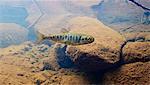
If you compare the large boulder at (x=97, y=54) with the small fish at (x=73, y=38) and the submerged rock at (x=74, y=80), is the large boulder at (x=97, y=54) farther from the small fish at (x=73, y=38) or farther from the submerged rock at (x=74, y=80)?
the small fish at (x=73, y=38)

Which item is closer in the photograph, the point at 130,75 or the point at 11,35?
the point at 130,75

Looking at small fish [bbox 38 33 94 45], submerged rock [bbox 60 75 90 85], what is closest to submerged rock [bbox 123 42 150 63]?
submerged rock [bbox 60 75 90 85]

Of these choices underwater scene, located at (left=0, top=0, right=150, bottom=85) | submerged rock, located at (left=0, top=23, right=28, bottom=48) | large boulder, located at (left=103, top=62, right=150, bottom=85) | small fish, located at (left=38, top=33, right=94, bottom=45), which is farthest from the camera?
submerged rock, located at (left=0, top=23, right=28, bottom=48)

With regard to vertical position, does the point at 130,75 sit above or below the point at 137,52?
below

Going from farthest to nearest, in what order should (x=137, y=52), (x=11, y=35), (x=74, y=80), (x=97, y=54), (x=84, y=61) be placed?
(x=11, y=35) → (x=74, y=80) → (x=137, y=52) → (x=84, y=61) → (x=97, y=54)

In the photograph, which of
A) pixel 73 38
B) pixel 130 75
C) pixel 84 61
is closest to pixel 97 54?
pixel 84 61

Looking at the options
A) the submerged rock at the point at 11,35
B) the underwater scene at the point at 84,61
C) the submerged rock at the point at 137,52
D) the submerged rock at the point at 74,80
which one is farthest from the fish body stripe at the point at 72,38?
the submerged rock at the point at 11,35

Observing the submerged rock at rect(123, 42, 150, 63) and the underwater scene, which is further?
the submerged rock at rect(123, 42, 150, 63)

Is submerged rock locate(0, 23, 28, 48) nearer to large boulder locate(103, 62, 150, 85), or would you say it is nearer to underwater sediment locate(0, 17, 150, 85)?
underwater sediment locate(0, 17, 150, 85)

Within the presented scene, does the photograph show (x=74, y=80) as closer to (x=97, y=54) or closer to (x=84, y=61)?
(x=84, y=61)

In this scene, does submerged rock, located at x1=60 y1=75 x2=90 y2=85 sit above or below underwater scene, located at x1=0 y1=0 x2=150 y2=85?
below

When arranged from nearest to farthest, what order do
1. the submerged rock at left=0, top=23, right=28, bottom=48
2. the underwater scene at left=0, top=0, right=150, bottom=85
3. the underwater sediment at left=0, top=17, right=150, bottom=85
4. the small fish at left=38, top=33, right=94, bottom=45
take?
the small fish at left=38, top=33, right=94, bottom=45, the underwater scene at left=0, top=0, right=150, bottom=85, the underwater sediment at left=0, top=17, right=150, bottom=85, the submerged rock at left=0, top=23, right=28, bottom=48
